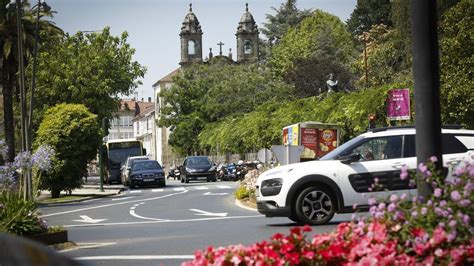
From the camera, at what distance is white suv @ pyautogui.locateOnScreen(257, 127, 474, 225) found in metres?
15.1

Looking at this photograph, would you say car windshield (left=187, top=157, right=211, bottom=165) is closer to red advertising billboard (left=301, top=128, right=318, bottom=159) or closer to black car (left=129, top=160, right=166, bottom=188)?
black car (left=129, top=160, right=166, bottom=188)

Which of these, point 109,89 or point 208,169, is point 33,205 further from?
point 109,89

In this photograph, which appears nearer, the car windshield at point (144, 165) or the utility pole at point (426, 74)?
the utility pole at point (426, 74)

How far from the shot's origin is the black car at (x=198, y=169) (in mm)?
59000

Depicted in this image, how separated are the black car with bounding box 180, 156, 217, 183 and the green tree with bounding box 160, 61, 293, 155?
2855 centimetres

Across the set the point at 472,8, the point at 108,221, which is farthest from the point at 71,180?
the point at 472,8

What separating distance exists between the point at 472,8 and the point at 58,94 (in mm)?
30759

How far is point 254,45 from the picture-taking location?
174125mm

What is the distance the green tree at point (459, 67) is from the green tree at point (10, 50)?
21385 millimetres

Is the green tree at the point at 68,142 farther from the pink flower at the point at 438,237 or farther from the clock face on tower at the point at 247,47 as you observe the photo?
the clock face on tower at the point at 247,47

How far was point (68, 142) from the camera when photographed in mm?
39594

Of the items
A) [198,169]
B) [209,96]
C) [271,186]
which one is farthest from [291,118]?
[271,186]

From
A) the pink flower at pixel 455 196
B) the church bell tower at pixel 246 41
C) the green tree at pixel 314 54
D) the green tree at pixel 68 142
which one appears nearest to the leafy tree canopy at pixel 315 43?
the green tree at pixel 314 54

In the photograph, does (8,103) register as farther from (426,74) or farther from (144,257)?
(426,74)
